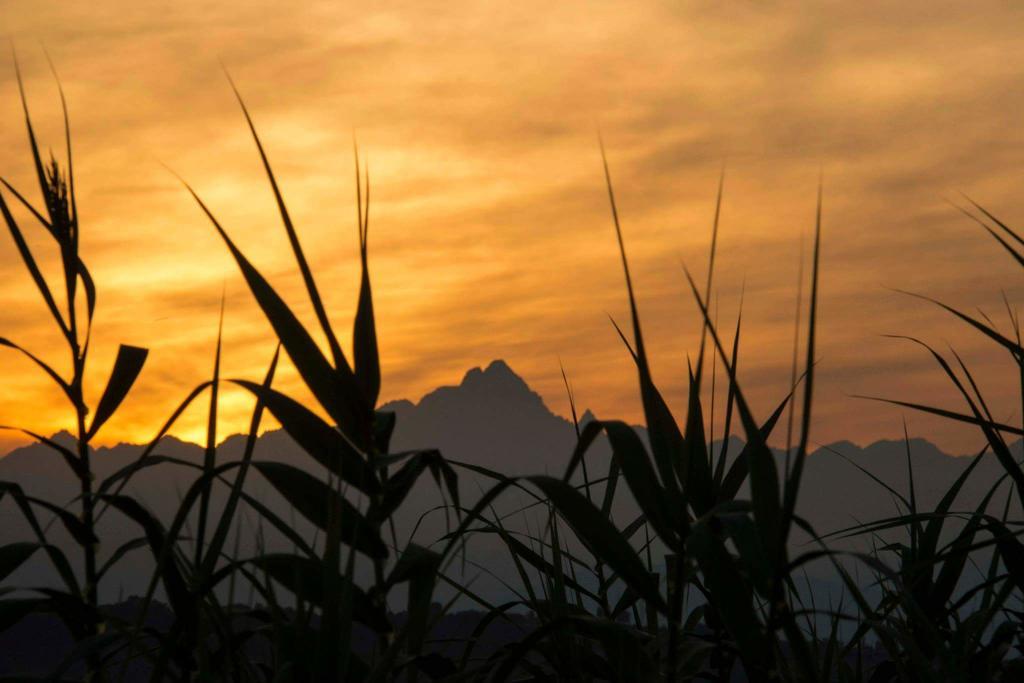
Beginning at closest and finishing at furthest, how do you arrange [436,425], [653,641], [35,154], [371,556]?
[371,556] < [653,641] < [35,154] < [436,425]

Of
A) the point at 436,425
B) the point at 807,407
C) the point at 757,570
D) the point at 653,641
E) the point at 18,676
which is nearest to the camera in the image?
the point at 807,407

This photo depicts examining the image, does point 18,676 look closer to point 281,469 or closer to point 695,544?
point 281,469

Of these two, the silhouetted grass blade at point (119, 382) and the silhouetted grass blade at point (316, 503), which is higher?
the silhouetted grass blade at point (119, 382)

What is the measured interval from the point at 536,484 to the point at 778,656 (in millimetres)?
494

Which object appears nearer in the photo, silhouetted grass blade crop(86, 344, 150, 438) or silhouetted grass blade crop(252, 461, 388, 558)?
silhouetted grass blade crop(252, 461, 388, 558)

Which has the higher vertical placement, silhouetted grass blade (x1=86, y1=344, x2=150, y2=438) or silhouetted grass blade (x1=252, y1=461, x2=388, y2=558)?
silhouetted grass blade (x1=86, y1=344, x2=150, y2=438)

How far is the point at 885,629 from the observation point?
5.31 feet

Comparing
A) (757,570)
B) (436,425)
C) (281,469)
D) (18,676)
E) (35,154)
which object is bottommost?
(18,676)

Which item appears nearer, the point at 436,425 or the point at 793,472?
the point at 793,472

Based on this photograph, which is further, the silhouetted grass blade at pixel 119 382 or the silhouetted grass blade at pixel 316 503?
the silhouetted grass blade at pixel 119 382

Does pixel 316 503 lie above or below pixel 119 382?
below

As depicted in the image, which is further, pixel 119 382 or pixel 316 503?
pixel 119 382

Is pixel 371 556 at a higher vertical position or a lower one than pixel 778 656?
higher

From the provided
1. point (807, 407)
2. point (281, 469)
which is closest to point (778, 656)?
point (807, 407)
